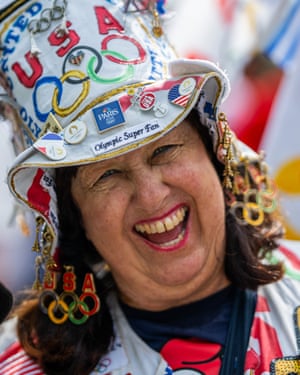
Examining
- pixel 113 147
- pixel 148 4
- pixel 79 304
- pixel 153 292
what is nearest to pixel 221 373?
pixel 153 292

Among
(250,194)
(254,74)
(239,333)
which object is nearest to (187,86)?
(250,194)

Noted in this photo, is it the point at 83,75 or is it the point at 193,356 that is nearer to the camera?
the point at 83,75

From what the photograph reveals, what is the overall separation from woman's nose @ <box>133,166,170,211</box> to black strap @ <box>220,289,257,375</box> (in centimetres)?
46

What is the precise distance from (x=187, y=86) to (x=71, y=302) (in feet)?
2.82

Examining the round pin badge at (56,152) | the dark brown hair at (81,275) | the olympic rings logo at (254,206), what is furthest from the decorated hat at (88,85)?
the olympic rings logo at (254,206)

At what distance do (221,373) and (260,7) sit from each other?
2824 mm

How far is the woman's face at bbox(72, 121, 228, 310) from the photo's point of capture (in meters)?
2.40

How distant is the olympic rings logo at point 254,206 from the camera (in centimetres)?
273

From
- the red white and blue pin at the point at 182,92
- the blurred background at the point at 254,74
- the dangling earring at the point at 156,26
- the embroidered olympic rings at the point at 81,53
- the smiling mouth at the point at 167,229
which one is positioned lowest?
the blurred background at the point at 254,74

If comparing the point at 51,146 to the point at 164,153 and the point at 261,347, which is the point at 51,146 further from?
the point at 261,347

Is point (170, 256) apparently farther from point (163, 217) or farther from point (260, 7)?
point (260, 7)

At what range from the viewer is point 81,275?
2.71 metres

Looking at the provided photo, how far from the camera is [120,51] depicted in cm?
239

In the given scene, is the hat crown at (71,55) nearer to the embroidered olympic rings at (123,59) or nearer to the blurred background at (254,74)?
the embroidered olympic rings at (123,59)
